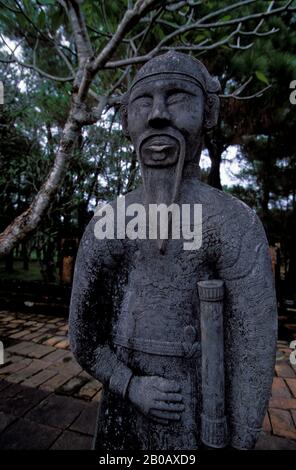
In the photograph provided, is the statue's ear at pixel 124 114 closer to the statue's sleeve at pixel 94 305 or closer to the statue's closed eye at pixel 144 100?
the statue's closed eye at pixel 144 100

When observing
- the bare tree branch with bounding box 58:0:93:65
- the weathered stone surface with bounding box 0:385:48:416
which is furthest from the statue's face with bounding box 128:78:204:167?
the bare tree branch with bounding box 58:0:93:65

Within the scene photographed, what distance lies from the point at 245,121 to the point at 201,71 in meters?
5.72

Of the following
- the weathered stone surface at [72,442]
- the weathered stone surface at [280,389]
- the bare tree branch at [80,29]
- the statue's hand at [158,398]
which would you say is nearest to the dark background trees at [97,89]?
the bare tree branch at [80,29]

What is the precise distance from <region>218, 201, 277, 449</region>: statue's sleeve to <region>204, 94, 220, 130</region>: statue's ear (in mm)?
457

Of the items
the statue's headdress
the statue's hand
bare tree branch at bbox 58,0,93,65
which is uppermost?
bare tree branch at bbox 58,0,93,65

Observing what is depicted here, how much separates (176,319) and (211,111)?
36.0 inches

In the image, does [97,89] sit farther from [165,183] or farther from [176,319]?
[176,319]

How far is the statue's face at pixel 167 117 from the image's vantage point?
1121 mm

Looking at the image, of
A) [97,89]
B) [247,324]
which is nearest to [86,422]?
[247,324]

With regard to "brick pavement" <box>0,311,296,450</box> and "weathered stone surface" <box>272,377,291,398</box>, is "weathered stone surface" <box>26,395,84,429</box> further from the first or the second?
"weathered stone surface" <box>272,377,291,398</box>

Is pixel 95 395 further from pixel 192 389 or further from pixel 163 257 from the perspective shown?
pixel 163 257

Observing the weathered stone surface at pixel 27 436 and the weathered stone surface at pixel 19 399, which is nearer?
the weathered stone surface at pixel 27 436

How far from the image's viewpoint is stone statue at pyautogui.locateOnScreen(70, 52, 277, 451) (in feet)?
3.43
